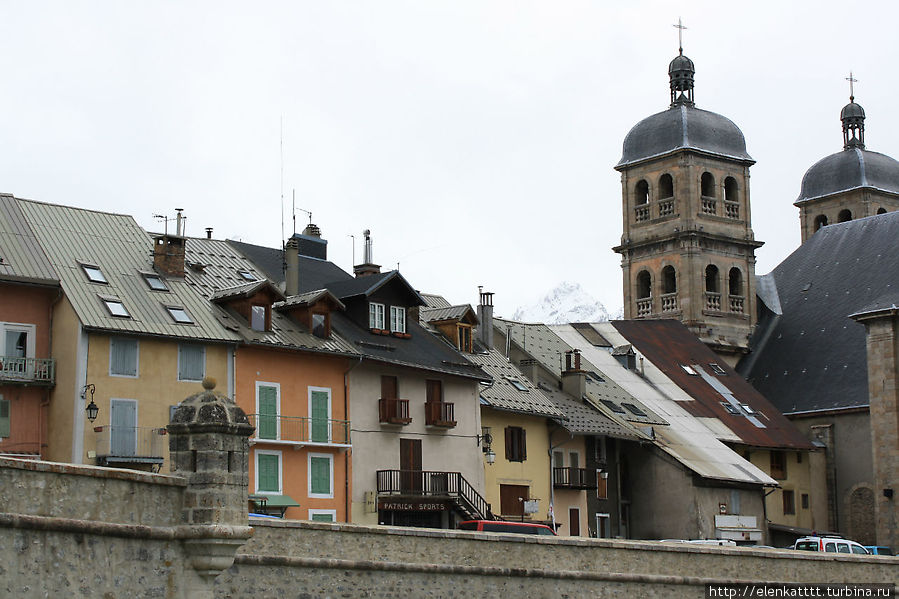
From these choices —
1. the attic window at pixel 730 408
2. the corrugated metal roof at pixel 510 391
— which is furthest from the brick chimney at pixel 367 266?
the attic window at pixel 730 408

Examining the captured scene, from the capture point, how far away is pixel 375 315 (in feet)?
167

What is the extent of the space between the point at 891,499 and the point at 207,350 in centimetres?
3836

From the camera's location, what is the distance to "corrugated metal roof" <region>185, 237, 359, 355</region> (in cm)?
4522

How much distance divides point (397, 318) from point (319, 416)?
20.5 ft

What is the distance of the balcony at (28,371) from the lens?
40.9m

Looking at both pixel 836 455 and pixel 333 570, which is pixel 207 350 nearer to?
pixel 333 570

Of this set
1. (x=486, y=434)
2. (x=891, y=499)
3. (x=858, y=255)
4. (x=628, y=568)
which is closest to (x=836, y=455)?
(x=891, y=499)

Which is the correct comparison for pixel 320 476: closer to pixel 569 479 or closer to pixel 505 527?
pixel 505 527

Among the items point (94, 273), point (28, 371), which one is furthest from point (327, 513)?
point (28, 371)

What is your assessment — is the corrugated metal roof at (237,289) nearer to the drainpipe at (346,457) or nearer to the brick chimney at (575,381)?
the drainpipe at (346,457)

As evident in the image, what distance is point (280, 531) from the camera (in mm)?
31797

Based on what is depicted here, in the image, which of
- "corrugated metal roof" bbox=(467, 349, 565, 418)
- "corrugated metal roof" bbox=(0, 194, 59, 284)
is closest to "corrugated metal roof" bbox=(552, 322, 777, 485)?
"corrugated metal roof" bbox=(467, 349, 565, 418)

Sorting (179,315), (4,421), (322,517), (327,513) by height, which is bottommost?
(322,517)

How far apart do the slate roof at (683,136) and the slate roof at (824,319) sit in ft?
22.5
